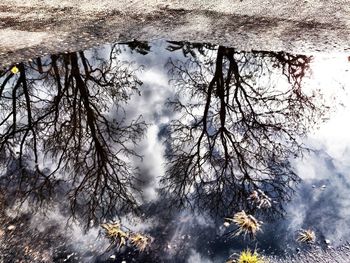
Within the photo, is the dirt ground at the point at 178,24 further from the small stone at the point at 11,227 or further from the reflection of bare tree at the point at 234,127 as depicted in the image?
the small stone at the point at 11,227

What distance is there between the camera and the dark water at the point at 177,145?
131 inches

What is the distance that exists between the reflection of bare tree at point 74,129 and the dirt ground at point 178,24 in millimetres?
420

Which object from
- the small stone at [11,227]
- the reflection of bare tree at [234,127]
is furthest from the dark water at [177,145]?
the small stone at [11,227]

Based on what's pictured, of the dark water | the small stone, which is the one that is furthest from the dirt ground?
the small stone

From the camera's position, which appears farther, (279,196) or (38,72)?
(38,72)

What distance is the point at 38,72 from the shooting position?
5230 mm

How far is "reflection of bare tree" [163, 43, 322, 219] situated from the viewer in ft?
12.1

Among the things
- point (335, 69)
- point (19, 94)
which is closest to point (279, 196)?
point (335, 69)

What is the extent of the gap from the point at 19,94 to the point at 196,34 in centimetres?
250

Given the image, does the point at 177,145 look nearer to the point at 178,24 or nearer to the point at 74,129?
the point at 74,129

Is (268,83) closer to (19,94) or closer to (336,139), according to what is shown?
(336,139)

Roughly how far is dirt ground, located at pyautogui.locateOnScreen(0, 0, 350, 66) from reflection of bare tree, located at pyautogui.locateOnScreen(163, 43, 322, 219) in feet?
1.26

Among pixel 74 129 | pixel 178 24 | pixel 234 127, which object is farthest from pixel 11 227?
pixel 178 24

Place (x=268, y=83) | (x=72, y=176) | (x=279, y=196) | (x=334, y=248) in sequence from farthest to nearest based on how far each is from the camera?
(x=268, y=83) < (x=72, y=176) < (x=279, y=196) < (x=334, y=248)
